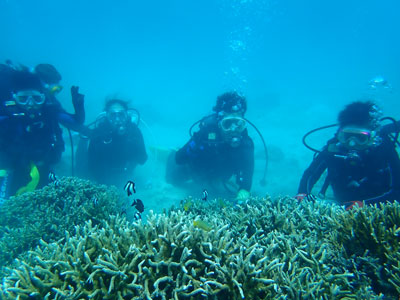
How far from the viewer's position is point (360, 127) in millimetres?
5605

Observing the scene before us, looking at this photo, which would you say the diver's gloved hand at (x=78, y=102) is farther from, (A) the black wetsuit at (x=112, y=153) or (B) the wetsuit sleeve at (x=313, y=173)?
(B) the wetsuit sleeve at (x=313, y=173)

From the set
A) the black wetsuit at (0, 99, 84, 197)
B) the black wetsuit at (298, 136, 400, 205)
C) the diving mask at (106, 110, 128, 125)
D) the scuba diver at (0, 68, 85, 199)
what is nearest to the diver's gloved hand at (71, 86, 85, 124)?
the scuba diver at (0, 68, 85, 199)

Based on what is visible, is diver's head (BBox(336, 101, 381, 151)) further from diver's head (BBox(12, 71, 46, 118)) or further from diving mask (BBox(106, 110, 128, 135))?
diver's head (BBox(12, 71, 46, 118))

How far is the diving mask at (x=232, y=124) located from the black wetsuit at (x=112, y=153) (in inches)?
161

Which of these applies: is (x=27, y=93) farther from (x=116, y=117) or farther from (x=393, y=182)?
(x=393, y=182)

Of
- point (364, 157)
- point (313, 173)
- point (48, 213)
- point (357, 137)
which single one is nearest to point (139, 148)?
point (48, 213)

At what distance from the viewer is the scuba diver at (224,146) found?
24.1 ft

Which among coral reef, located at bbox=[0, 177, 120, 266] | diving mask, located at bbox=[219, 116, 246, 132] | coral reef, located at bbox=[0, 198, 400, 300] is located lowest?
coral reef, located at bbox=[0, 198, 400, 300]

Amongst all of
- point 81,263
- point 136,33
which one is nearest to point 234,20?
point 136,33

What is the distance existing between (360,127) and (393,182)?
152 centimetres

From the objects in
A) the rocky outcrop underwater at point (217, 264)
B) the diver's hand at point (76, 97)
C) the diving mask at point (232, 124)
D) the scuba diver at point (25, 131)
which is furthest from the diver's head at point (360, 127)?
the scuba diver at point (25, 131)

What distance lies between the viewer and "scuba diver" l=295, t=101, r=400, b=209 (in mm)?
5578

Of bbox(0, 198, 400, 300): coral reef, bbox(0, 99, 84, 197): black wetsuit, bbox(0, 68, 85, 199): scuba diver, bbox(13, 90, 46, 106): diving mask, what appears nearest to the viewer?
bbox(0, 198, 400, 300): coral reef

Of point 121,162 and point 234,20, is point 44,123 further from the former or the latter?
point 234,20
